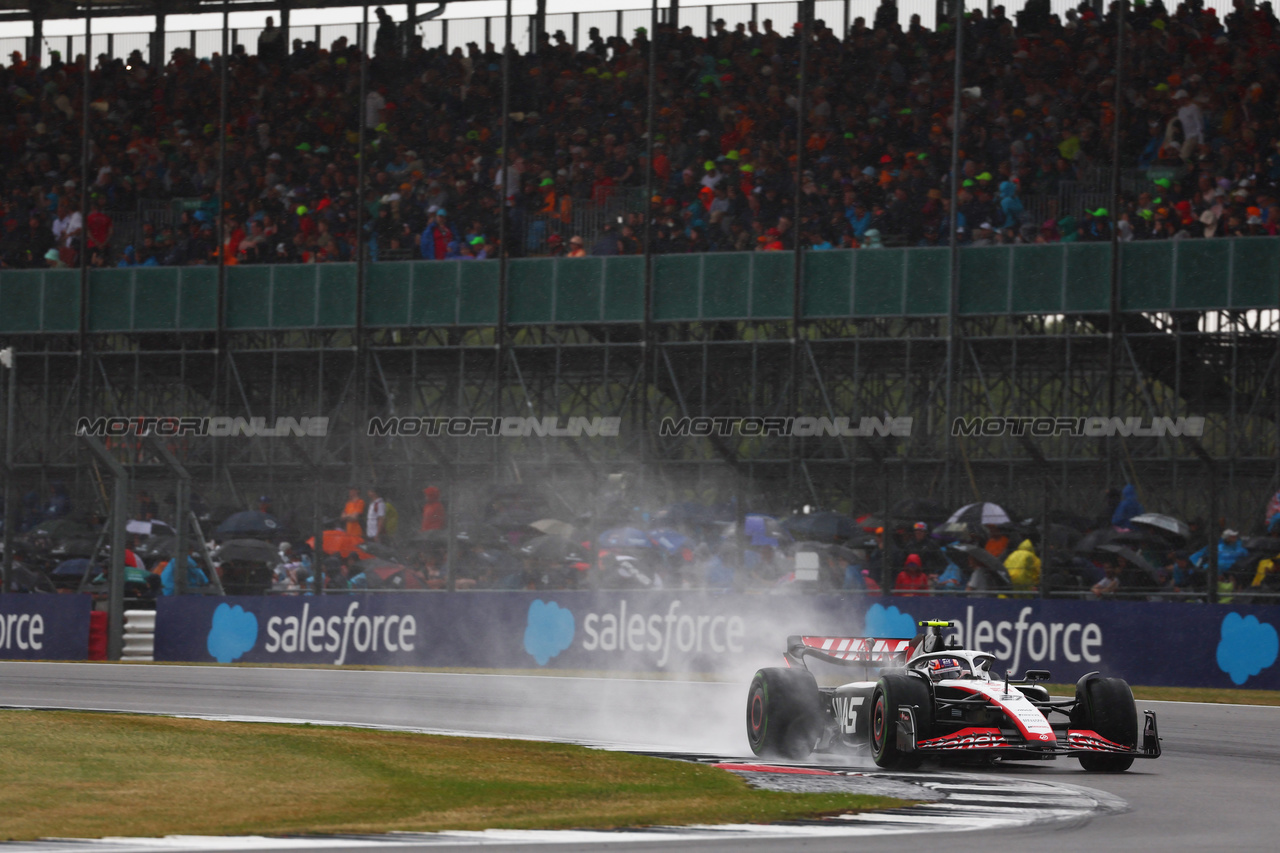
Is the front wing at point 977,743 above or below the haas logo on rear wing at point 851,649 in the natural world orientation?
below

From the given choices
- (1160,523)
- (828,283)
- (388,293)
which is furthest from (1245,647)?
(388,293)

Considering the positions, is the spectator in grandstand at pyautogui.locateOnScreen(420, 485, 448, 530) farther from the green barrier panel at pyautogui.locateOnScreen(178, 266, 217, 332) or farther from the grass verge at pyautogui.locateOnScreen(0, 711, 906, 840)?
the grass verge at pyautogui.locateOnScreen(0, 711, 906, 840)

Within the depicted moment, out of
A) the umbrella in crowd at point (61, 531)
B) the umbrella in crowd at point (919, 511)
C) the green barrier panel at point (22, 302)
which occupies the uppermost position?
the green barrier panel at point (22, 302)

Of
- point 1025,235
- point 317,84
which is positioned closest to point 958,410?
point 1025,235

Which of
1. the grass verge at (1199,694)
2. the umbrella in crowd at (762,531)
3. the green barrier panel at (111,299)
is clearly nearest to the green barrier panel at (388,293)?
the green barrier panel at (111,299)

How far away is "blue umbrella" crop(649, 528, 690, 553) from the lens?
2497 centimetres

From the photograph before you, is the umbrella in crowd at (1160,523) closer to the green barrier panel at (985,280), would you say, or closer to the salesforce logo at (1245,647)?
the salesforce logo at (1245,647)

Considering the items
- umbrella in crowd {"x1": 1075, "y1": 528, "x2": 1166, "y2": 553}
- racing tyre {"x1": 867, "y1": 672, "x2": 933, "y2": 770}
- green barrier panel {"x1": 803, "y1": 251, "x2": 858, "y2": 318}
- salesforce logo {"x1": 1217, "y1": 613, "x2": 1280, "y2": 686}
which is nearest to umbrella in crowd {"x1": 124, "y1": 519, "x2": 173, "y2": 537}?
green barrier panel {"x1": 803, "y1": 251, "x2": 858, "y2": 318}

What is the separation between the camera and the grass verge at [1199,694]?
19094 millimetres

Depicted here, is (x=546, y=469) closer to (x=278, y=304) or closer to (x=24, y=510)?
(x=278, y=304)

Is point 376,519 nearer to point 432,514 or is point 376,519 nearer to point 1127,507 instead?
point 432,514

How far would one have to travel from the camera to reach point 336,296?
32500 millimetres

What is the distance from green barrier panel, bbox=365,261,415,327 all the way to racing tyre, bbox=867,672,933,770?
68.0 ft

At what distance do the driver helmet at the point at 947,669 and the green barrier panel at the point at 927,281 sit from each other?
16214 mm
